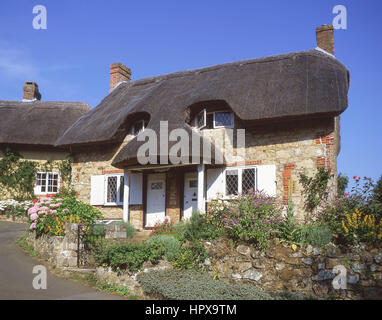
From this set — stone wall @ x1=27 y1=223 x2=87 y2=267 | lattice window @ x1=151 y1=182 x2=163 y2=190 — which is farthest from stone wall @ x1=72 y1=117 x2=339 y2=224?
stone wall @ x1=27 y1=223 x2=87 y2=267

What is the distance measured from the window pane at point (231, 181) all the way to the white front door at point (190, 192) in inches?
54.3

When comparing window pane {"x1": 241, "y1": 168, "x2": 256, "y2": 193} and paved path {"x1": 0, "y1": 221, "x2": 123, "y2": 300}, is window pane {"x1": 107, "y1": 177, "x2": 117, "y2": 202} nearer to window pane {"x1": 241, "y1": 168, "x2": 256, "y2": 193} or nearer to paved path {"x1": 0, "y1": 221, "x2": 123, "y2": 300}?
paved path {"x1": 0, "y1": 221, "x2": 123, "y2": 300}

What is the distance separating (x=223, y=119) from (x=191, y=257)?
17.7 ft

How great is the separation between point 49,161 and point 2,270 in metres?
9.53

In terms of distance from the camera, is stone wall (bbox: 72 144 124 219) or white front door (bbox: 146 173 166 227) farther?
stone wall (bbox: 72 144 124 219)

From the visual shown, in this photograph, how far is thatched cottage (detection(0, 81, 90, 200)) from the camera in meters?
16.7

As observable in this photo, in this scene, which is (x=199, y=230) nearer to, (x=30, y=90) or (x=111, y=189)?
(x=111, y=189)

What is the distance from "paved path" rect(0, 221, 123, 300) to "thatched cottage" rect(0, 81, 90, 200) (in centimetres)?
731

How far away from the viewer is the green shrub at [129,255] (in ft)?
24.2

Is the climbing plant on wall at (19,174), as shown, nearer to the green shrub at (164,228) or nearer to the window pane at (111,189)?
the window pane at (111,189)

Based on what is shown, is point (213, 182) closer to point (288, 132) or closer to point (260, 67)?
point (288, 132)

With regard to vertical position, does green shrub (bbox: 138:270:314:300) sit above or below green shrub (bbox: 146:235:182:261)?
below

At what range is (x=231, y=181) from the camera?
1123 cm

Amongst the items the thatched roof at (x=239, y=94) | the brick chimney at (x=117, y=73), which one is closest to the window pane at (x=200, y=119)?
the thatched roof at (x=239, y=94)
